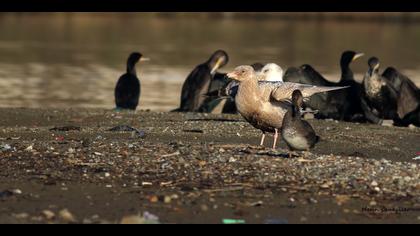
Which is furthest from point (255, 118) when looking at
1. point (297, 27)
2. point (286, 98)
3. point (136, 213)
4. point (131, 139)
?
point (297, 27)

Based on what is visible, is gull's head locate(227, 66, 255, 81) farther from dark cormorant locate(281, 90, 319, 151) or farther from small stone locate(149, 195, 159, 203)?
small stone locate(149, 195, 159, 203)

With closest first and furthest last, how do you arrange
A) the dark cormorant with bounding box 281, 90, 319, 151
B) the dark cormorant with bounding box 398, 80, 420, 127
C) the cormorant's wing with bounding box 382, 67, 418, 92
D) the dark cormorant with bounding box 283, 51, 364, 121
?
the dark cormorant with bounding box 281, 90, 319, 151 → the dark cormorant with bounding box 398, 80, 420, 127 → the dark cormorant with bounding box 283, 51, 364, 121 → the cormorant's wing with bounding box 382, 67, 418, 92

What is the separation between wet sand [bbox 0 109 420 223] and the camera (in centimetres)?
852

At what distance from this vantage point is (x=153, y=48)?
3684 centimetres

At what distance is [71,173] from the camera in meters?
9.98

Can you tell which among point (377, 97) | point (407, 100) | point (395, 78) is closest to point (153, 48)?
point (395, 78)

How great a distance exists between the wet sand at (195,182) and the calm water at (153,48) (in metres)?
8.88

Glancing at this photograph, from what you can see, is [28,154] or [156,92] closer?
[28,154]

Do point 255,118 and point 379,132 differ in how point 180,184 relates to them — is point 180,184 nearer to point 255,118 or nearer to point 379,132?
point 255,118

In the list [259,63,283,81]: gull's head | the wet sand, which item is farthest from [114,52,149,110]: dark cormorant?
the wet sand

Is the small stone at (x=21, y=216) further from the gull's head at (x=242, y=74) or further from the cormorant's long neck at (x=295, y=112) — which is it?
the gull's head at (x=242, y=74)

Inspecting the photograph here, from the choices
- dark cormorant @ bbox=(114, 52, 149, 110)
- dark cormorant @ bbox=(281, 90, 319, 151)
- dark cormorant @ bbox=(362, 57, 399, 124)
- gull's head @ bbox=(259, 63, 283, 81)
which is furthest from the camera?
dark cormorant @ bbox=(114, 52, 149, 110)

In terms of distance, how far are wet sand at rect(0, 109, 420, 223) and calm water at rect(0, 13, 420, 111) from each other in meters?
8.88

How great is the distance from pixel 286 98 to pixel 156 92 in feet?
36.1
